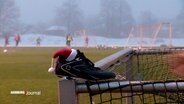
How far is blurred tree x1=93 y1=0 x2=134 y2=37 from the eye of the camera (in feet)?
214

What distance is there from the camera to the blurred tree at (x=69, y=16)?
67606mm

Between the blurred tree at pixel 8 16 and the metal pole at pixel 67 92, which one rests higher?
the blurred tree at pixel 8 16

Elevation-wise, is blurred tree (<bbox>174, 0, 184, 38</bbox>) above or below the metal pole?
above

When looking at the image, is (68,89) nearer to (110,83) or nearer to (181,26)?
(110,83)

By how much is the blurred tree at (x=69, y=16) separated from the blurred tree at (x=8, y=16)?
258 inches

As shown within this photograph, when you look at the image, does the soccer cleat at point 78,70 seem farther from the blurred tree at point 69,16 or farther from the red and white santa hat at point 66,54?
the blurred tree at point 69,16

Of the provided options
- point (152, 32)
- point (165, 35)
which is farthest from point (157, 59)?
point (165, 35)

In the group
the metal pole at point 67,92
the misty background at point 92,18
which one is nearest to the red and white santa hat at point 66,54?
the metal pole at point 67,92

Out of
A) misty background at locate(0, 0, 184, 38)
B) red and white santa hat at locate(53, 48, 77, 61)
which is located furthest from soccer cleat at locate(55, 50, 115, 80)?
misty background at locate(0, 0, 184, 38)

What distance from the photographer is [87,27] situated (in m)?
68.9

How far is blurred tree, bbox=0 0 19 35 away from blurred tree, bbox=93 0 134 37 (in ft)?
42.0

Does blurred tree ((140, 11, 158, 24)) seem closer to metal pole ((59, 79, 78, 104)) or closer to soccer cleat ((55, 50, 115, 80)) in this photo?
soccer cleat ((55, 50, 115, 80))

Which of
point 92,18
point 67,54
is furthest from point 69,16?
point 67,54

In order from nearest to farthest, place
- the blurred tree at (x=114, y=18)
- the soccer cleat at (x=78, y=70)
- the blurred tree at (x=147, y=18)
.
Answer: the soccer cleat at (x=78, y=70) → the blurred tree at (x=114, y=18) → the blurred tree at (x=147, y=18)
